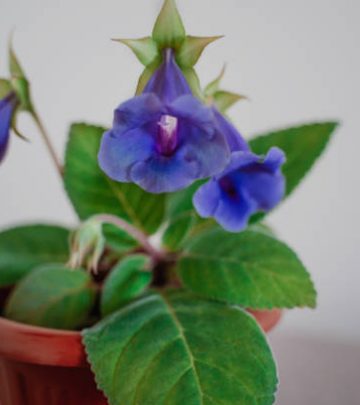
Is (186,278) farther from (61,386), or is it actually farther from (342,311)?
(342,311)

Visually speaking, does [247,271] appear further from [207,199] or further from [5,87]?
[5,87]

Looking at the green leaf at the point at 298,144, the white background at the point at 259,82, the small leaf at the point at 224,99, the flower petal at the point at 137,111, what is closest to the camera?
the flower petal at the point at 137,111

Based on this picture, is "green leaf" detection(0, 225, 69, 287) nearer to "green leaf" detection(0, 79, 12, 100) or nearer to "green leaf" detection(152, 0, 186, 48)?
"green leaf" detection(0, 79, 12, 100)

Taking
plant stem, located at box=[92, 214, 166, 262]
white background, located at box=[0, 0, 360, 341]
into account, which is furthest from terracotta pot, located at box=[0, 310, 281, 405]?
white background, located at box=[0, 0, 360, 341]

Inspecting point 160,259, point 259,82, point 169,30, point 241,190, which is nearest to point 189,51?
→ point 169,30

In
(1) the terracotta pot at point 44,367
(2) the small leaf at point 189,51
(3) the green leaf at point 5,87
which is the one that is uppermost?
(2) the small leaf at point 189,51

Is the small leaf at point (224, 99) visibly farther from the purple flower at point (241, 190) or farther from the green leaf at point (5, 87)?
the green leaf at point (5, 87)

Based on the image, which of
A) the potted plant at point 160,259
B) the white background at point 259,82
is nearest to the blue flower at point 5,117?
the potted plant at point 160,259
